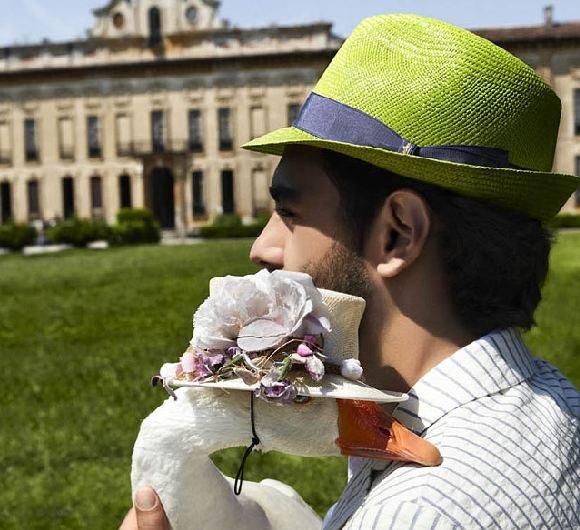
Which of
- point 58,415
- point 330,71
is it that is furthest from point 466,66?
point 58,415

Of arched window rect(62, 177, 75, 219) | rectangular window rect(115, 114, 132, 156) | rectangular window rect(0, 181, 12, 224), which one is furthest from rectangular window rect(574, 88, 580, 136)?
rectangular window rect(0, 181, 12, 224)

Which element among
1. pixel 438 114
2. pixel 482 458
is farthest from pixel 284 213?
pixel 482 458

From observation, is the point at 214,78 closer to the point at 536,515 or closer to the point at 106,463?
the point at 106,463

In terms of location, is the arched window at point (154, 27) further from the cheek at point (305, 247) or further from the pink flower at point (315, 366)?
the pink flower at point (315, 366)

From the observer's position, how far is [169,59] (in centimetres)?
4631

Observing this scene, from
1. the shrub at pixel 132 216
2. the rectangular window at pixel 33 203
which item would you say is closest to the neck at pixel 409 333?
the shrub at pixel 132 216

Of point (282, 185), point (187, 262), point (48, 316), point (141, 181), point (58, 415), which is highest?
point (282, 185)

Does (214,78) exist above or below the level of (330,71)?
below

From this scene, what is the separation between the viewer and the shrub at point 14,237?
3225cm

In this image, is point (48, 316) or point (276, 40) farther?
point (276, 40)

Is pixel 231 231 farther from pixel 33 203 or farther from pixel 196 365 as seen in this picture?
pixel 196 365

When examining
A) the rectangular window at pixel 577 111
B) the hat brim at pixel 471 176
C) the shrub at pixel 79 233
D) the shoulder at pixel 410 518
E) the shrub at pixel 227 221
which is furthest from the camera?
the rectangular window at pixel 577 111

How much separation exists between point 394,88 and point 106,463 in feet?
15.4

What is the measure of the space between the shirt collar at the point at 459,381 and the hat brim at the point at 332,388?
0.07 m
